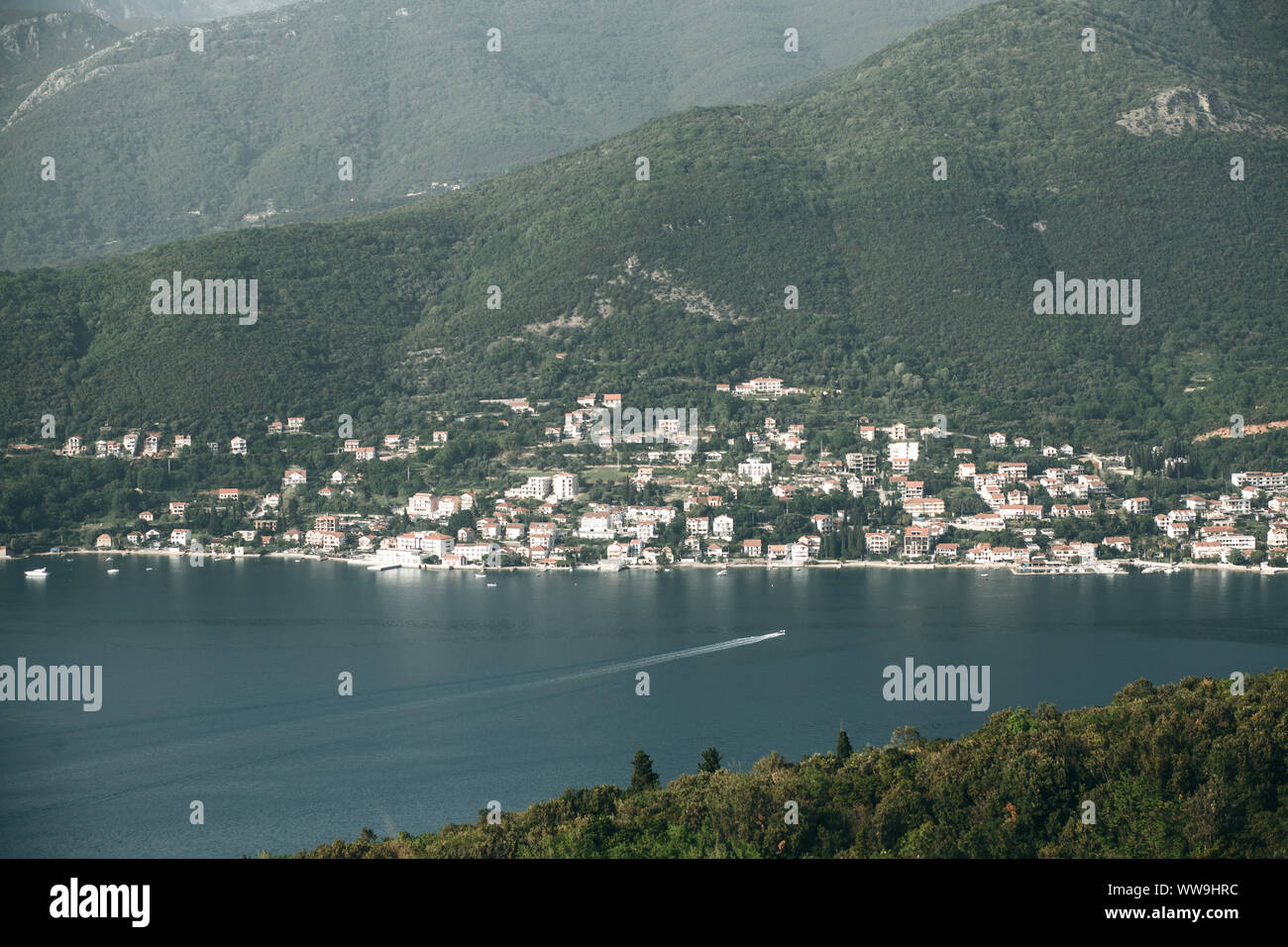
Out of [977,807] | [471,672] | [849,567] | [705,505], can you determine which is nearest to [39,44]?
[705,505]

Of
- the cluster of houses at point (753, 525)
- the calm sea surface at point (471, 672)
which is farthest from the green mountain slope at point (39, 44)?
the calm sea surface at point (471, 672)

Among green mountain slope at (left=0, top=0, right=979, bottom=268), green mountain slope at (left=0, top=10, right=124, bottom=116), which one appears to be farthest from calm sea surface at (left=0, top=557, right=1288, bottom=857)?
green mountain slope at (left=0, top=10, right=124, bottom=116)

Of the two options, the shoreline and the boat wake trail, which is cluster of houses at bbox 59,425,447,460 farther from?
the boat wake trail

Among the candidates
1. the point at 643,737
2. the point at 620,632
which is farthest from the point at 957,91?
the point at 643,737

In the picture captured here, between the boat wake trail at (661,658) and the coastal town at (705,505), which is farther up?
the coastal town at (705,505)

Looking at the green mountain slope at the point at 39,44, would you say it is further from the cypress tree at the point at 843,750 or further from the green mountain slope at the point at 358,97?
the cypress tree at the point at 843,750
